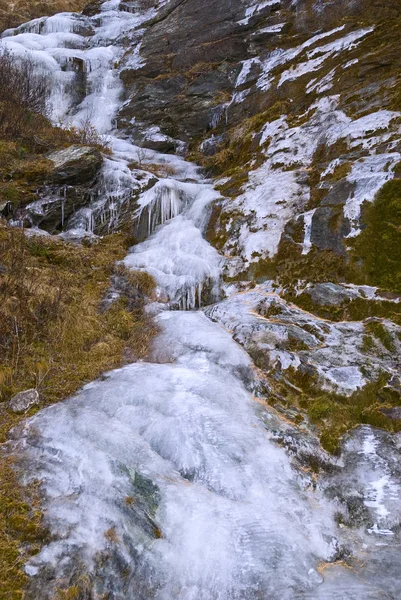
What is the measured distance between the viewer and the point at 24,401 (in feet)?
12.8

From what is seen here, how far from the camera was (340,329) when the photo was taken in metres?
5.13

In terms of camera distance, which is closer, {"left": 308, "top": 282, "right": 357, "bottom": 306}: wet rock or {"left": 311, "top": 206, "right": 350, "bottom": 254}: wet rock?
{"left": 308, "top": 282, "right": 357, "bottom": 306}: wet rock

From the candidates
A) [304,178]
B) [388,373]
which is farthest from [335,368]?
[304,178]

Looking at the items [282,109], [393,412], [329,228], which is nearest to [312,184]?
[329,228]

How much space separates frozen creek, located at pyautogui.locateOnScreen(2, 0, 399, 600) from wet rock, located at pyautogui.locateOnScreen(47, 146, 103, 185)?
5829 mm

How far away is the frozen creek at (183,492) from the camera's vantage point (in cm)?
249

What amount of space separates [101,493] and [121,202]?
309 inches

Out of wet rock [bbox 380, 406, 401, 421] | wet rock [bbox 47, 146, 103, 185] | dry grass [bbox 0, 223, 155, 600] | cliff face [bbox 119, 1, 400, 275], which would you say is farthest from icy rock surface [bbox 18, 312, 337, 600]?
wet rock [bbox 47, 146, 103, 185]

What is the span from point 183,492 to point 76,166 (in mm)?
8653

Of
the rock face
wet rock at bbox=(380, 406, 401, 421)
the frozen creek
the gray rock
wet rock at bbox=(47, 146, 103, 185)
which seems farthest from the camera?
wet rock at bbox=(47, 146, 103, 185)

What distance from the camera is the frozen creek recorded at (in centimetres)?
249

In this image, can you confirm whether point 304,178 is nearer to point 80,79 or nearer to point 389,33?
point 389,33

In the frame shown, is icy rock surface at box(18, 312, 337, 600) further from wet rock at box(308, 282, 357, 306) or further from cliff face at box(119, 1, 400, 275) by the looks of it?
cliff face at box(119, 1, 400, 275)

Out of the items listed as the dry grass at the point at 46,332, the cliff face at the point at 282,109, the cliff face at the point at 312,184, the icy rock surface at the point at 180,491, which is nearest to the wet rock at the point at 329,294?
the cliff face at the point at 312,184
